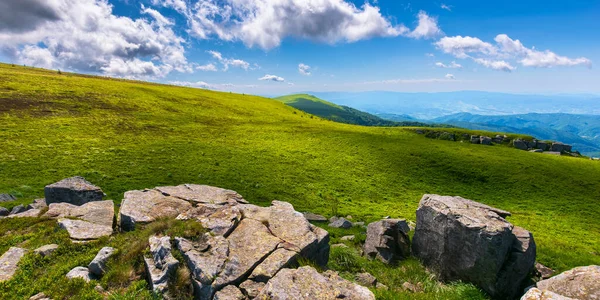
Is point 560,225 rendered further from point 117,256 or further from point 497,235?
point 117,256

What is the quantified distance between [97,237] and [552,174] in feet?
210

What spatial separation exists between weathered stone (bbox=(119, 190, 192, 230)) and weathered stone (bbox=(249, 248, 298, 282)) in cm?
680

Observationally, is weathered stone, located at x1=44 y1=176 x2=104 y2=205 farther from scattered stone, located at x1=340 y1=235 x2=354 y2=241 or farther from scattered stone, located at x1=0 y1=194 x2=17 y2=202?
scattered stone, located at x1=340 y1=235 x2=354 y2=241

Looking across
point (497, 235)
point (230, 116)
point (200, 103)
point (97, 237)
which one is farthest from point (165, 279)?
point (200, 103)

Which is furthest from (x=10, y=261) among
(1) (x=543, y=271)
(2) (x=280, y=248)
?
(1) (x=543, y=271)

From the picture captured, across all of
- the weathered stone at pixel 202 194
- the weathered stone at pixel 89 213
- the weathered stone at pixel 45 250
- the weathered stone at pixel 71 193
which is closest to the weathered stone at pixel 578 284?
the weathered stone at pixel 202 194

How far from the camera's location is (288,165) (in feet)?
153

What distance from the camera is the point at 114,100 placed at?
72500mm

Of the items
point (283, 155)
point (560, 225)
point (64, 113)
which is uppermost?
point (64, 113)

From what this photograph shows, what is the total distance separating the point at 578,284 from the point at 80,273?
21.2 metres

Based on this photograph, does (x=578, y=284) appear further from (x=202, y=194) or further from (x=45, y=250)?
(x=45, y=250)

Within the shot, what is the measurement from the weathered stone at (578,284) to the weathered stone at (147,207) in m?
18.7

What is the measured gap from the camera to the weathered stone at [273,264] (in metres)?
11.4

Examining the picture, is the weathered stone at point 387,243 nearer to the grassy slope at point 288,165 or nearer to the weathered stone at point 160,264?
the grassy slope at point 288,165
